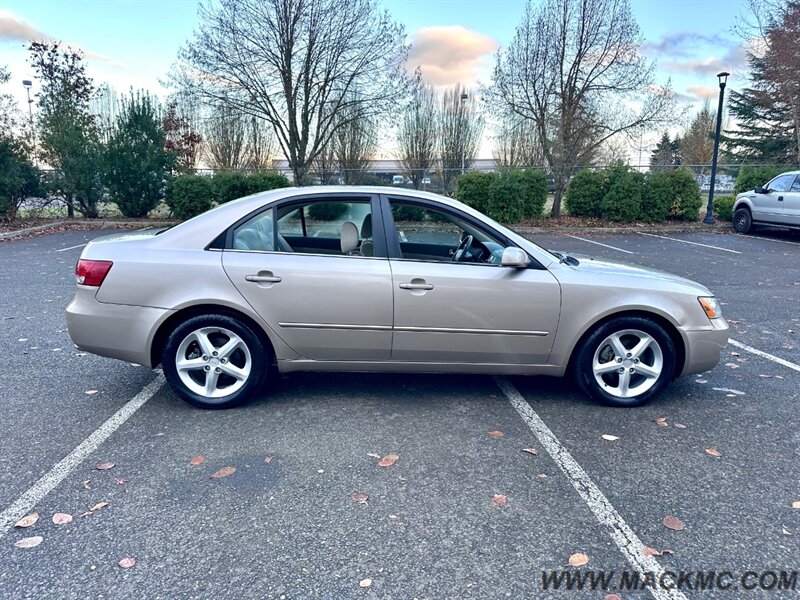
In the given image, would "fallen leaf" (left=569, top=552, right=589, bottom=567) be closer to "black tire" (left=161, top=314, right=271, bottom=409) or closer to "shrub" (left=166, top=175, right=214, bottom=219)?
"black tire" (left=161, top=314, right=271, bottom=409)

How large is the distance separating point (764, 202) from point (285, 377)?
15.8m

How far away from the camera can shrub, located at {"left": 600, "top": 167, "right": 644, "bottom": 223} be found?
17.8 m

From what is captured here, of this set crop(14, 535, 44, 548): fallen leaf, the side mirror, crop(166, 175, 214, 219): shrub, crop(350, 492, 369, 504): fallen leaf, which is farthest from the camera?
crop(166, 175, 214, 219): shrub

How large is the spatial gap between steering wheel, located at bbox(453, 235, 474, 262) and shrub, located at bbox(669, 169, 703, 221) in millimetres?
16380

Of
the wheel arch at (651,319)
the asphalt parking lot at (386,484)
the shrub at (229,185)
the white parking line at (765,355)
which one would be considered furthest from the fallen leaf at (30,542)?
the shrub at (229,185)

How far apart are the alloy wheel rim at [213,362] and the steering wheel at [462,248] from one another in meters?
1.72

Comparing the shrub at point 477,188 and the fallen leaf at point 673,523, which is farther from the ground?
the shrub at point 477,188

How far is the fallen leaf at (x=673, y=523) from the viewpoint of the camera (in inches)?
106

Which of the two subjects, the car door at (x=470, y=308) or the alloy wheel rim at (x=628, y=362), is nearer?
the car door at (x=470, y=308)

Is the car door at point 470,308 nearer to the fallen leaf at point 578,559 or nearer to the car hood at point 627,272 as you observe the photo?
the car hood at point 627,272

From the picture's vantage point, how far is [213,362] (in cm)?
388

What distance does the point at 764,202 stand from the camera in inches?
602

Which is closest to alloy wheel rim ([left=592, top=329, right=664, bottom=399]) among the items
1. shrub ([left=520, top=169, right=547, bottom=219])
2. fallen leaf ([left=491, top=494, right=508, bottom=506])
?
fallen leaf ([left=491, top=494, right=508, bottom=506])

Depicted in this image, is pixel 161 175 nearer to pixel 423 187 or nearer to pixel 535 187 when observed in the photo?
pixel 423 187
